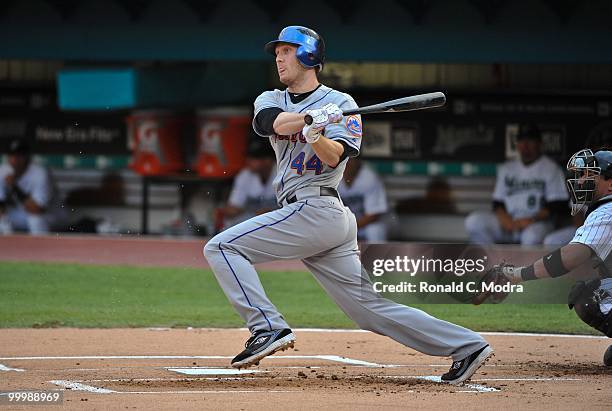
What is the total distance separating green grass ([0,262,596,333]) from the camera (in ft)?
29.1

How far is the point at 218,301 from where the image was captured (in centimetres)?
1047

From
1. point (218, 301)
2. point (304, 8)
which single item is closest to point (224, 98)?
point (304, 8)

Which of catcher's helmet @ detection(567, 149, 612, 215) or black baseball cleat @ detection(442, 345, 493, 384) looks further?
catcher's helmet @ detection(567, 149, 612, 215)

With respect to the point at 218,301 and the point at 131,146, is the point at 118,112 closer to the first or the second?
the point at 131,146

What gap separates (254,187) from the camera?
14602 millimetres

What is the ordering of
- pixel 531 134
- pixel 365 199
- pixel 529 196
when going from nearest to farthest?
pixel 529 196 < pixel 531 134 < pixel 365 199

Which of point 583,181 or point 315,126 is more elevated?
point 315,126

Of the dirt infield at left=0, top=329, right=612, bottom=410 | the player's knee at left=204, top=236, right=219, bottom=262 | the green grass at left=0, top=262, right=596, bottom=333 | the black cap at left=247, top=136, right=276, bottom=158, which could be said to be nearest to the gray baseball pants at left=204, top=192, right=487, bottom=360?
the player's knee at left=204, top=236, right=219, bottom=262

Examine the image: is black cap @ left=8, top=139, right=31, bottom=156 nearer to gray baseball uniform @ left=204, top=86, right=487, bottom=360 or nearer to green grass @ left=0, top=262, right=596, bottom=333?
green grass @ left=0, top=262, right=596, bottom=333

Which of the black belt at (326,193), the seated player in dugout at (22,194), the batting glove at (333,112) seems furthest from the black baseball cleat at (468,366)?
the seated player in dugout at (22,194)

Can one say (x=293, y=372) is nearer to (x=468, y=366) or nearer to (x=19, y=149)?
(x=468, y=366)

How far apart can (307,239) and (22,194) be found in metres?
10.5

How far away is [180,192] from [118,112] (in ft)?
5.35

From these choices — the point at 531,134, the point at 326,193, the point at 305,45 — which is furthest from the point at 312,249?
the point at 531,134
